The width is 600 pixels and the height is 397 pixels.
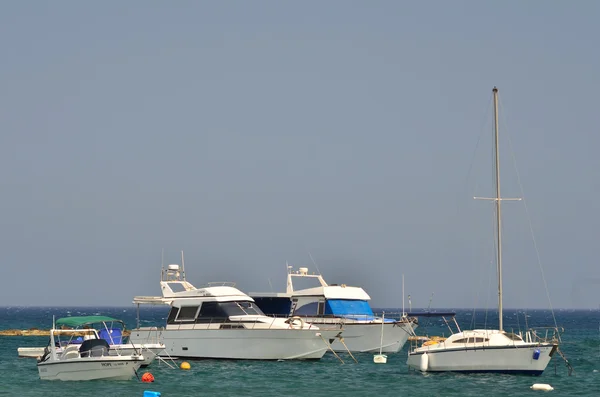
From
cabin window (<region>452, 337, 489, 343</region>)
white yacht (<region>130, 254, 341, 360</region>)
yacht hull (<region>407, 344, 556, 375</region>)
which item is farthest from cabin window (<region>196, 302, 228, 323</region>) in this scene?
cabin window (<region>452, 337, 489, 343</region>)

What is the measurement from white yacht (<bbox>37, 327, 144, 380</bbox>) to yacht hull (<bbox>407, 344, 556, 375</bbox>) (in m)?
12.8

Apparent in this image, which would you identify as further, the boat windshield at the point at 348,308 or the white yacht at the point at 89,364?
the boat windshield at the point at 348,308

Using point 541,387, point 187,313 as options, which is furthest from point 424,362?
point 187,313

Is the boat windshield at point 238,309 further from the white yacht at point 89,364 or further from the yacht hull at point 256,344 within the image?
the white yacht at point 89,364

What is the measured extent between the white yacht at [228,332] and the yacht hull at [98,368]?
9.48 metres

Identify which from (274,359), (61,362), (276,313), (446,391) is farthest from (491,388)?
(276,313)

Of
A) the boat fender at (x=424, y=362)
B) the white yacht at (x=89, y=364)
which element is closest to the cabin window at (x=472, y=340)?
the boat fender at (x=424, y=362)

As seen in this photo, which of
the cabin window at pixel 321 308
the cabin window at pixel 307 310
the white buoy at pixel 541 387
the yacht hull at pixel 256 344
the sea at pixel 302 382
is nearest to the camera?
the sea at pixel 302 382

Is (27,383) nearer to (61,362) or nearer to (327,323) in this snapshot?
(61,362)

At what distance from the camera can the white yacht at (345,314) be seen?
172ft

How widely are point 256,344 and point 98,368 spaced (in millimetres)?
10564

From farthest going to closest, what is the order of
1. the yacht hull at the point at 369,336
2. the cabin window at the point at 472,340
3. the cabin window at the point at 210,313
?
1. the yacht hull at the point at 369,336
2. the cabin window at the point at 210,313
3. the cabin window at the point at 472,340

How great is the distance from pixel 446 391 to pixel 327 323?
59.2 ft

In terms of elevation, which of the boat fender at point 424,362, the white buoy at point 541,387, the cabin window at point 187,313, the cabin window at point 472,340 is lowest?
the white buoy at point 541,387
